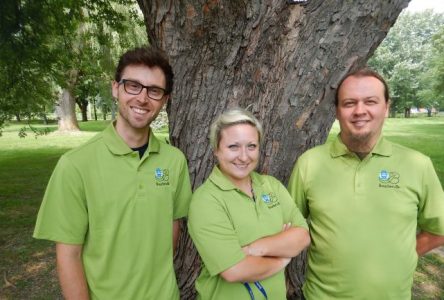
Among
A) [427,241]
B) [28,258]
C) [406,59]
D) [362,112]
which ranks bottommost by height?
[28,258]

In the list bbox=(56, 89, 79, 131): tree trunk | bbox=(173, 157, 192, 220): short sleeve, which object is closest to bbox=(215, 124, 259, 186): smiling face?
bbox=(173, 157, 192, 220): short sleeve

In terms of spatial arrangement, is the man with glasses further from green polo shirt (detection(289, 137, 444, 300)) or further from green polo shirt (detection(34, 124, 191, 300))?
green polo shirt (detection(289, 137, 444, 300))

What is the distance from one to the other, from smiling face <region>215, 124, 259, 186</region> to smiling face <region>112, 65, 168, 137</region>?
0.44m

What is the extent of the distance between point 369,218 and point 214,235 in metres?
0.97

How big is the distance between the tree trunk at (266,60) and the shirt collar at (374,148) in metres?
0.44

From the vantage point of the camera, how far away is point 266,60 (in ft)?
8.72

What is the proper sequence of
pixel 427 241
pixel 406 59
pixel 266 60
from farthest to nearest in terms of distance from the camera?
pixel 406 59 → pixel 266 60 → pixel 427 241

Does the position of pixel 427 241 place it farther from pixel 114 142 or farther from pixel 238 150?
pixel 114 142

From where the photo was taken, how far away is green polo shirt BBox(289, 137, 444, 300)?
7.22 feet

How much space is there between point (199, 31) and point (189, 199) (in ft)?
3.84

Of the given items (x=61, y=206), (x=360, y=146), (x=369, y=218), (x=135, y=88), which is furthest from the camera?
(x=360, y=146)

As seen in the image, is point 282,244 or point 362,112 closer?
point 282,244

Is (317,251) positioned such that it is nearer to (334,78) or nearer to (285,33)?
(334,78)

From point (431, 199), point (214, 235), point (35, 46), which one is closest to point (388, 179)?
point (431, 199)
